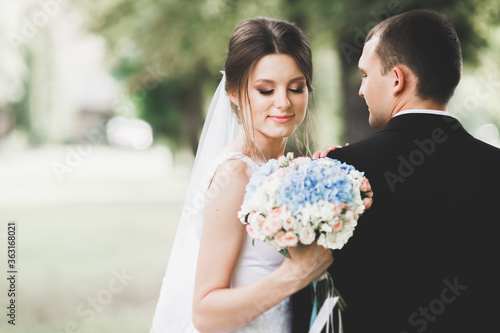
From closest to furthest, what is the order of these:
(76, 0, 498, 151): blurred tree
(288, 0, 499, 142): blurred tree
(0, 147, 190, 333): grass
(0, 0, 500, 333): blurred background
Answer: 1. (288, 0, 499, 142): blurred tree
2. (76, 0, 498, 151): blurred tree
3. (0, 0, 500, 333): blurred background
4. (0, 147, 190, 333): grass

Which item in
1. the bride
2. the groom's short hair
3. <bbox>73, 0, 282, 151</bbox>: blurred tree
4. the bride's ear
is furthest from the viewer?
<bbox>73, 0, 282, 151</bbox>: blurred tree

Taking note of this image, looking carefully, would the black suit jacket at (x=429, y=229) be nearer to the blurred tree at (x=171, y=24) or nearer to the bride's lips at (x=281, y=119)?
the bride's lips at (x=281, y=119)

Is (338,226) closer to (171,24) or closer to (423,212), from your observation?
(423,212)

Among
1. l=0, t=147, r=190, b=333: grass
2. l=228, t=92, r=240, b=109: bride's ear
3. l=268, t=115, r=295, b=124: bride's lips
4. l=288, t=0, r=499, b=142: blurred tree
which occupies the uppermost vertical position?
l=288, t=0, r=499, b=142: blurred tree

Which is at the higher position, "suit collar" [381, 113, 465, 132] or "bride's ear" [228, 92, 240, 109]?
"bride's ear" [228, 92, 240, 109]

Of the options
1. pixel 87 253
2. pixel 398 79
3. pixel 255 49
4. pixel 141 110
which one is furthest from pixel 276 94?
pixel 141 110

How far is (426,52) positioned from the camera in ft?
7.87

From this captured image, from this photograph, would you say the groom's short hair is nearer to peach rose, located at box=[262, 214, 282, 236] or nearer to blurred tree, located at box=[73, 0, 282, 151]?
peach rose, located at box=[262, 214, 282, 236]

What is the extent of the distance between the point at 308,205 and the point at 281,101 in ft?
2.53

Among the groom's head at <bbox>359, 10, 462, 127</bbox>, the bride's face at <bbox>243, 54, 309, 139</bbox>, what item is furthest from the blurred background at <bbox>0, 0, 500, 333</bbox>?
the groom's head at <bbox>359, 10, 462, 127</bbox>

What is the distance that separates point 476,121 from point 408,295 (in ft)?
189

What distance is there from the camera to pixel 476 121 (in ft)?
180

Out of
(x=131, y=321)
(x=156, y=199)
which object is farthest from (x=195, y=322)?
(x=156, y=199)

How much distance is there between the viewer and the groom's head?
2.40 m
